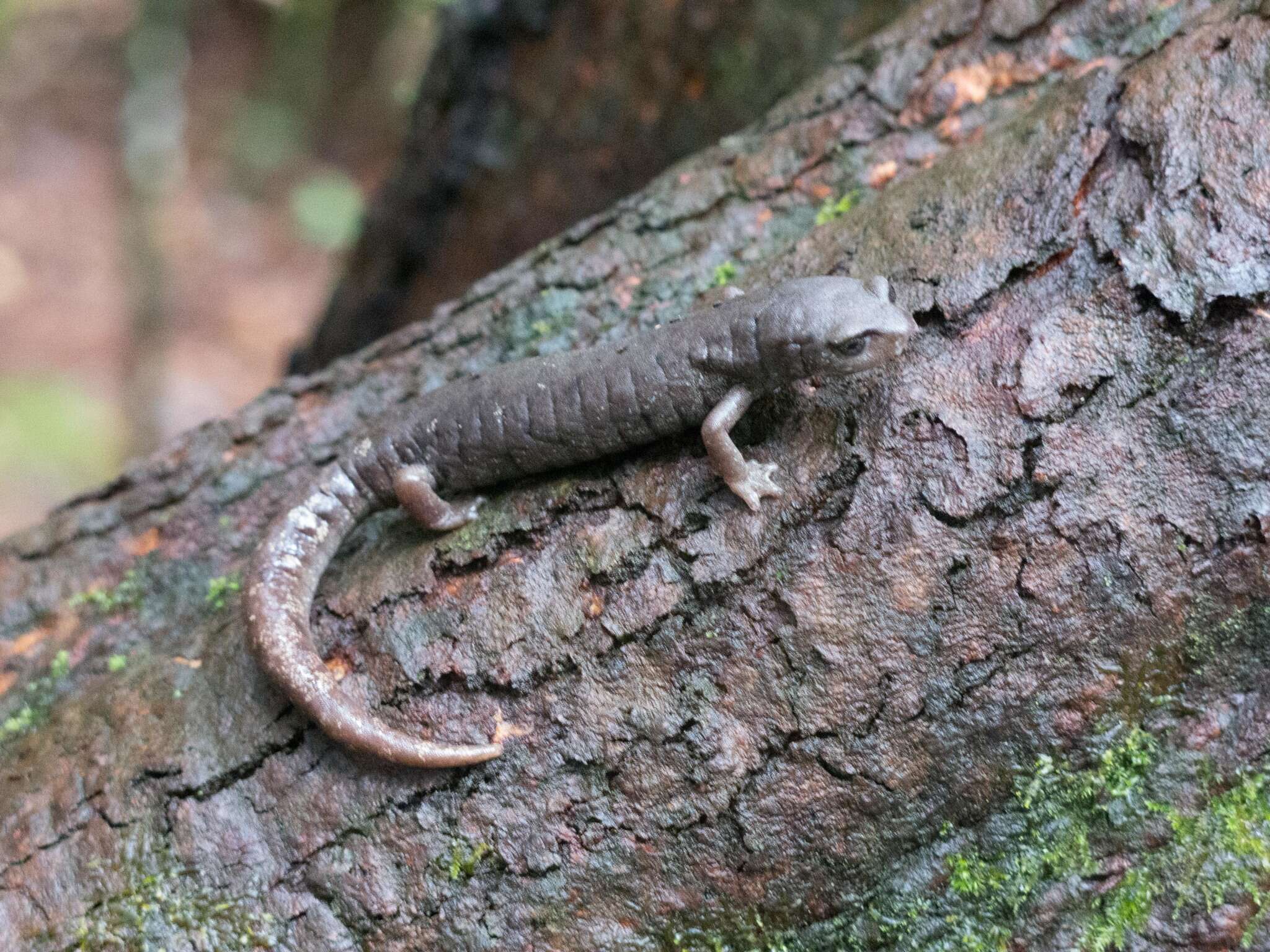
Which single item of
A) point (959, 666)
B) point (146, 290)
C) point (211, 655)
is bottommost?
point (959, 666)

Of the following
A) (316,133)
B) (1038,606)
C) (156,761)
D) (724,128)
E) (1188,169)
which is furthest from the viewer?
(316,133)

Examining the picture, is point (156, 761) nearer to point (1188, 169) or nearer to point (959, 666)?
point (959, 666)

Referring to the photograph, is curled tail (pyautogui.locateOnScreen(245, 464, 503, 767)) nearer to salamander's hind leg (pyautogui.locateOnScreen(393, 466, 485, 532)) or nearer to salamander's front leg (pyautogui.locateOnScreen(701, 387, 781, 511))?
salamander's hind leg (pyautogui.locateOnScreen(393, 466, 485, 532))

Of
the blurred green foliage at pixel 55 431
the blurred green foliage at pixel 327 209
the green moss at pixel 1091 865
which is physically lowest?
the green moss at pixel 1091 865

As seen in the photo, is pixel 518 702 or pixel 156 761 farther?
pixel 156 761

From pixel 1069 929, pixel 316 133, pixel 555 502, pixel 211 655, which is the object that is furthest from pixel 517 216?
pixel 316 133

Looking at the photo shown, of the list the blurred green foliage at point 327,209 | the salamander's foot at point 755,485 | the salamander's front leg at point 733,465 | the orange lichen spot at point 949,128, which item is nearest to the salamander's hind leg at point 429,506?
the salamander's front leg at point 733,465

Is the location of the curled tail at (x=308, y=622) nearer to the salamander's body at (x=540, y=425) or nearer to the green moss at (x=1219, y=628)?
the salamander's body at (x=540, y=425)
